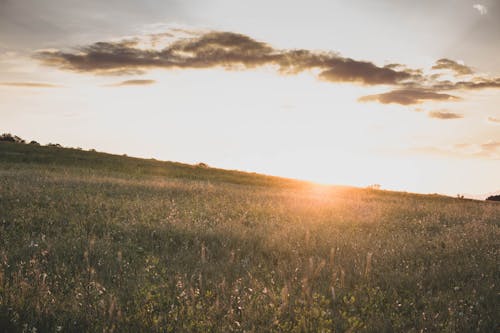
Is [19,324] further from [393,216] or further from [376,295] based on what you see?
[393,216]

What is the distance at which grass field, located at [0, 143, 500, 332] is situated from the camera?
4152mm

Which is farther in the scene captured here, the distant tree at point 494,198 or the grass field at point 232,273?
the distant tree at point 494,198

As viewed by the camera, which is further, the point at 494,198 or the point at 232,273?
the point at 494,198

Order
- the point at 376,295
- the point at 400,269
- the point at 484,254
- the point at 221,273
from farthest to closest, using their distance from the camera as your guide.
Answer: the point at 484,254
the point at 400,269
the point at 221,273
the point at 376,295

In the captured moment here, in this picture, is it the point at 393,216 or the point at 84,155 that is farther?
the point at 84,155

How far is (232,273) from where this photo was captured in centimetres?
562

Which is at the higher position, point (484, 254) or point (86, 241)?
point (484, 254)

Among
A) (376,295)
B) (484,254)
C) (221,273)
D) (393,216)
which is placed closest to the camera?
(376,295)

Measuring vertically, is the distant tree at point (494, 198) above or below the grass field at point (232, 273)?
above

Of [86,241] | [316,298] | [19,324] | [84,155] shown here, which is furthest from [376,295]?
[84,155]

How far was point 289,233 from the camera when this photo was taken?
8.01m

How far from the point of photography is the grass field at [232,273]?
4.15 meters

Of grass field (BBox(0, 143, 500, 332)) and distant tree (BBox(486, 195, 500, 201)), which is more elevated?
distant tree (BBox(486, 195, 500, 201))

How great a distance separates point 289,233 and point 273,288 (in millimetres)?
3021
